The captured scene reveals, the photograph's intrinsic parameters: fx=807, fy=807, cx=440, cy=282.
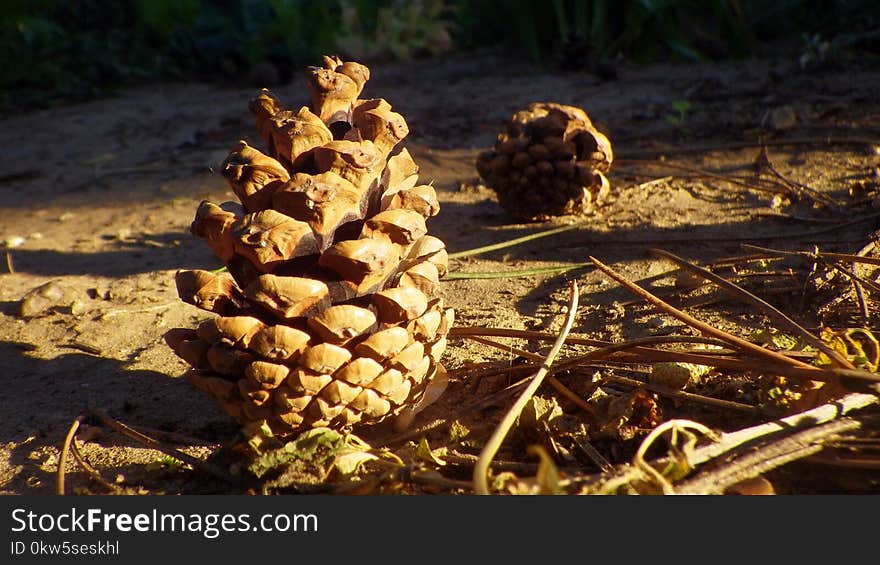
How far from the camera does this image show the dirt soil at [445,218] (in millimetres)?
1630

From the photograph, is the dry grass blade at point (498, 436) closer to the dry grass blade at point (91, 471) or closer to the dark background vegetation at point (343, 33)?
the dry grass blade at point (91, 471)

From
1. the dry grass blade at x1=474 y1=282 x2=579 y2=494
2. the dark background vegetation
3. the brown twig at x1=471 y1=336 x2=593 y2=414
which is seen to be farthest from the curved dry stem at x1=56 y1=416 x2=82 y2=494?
the dark background vegetation

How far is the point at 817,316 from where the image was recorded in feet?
5.61

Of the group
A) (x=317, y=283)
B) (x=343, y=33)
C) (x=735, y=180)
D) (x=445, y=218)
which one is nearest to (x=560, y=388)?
(x=317, y=283)

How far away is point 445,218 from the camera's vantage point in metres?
2.77

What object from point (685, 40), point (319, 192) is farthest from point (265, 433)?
point (685, 40)

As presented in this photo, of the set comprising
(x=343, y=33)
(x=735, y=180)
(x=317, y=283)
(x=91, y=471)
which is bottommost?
(x=91, y=471)

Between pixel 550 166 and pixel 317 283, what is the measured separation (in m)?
1.44

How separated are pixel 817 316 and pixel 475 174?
68.6 inches

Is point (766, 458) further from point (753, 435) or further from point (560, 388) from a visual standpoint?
point (560, 388)

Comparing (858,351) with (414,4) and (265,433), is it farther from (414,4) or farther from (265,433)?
(414,4)

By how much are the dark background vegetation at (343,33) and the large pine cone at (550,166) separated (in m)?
2.11

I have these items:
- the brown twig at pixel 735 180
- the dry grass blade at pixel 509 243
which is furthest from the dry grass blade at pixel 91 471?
the brown twig at pixel 735 180

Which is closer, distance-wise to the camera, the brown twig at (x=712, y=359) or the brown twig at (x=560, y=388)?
the brown twig at (x=712, y=359)
